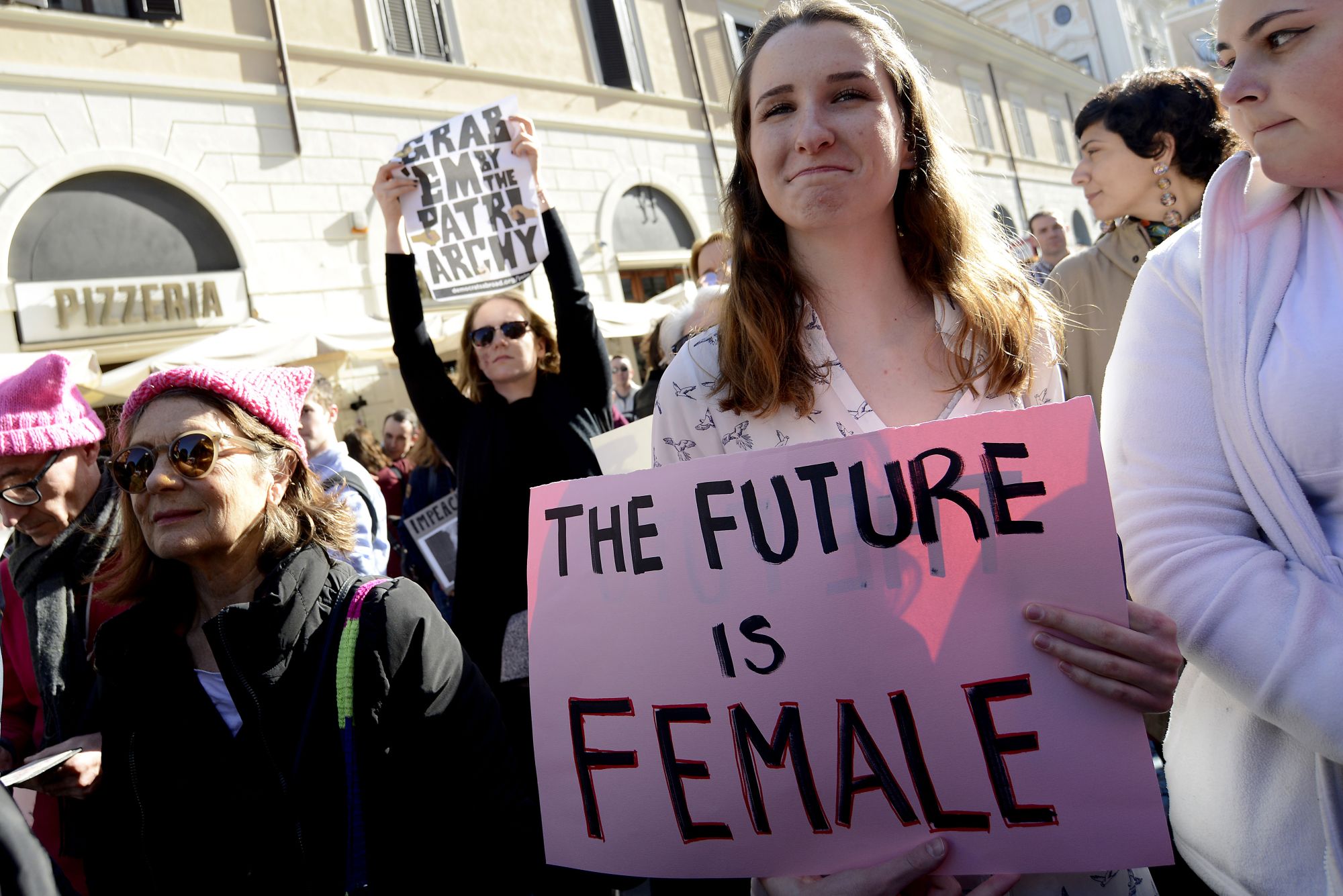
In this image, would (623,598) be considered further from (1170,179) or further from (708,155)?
(708,155)

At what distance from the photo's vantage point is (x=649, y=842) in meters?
1.16

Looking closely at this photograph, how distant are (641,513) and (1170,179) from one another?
6.54ft

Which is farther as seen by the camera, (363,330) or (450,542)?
(363,330)

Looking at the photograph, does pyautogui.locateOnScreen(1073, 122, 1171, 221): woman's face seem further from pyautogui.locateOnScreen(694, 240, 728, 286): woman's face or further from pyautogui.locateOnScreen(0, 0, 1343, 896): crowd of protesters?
pyautogui.locateOnScreen(694, 240, 728, 286): woman's face

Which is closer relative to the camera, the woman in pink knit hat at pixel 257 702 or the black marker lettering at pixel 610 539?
the black marker lettering at pixel 610 539

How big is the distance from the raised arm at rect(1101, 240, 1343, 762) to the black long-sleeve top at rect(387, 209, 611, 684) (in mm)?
1870

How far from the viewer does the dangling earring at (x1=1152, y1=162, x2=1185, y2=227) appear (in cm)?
241

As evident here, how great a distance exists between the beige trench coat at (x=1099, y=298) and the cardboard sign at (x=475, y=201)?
1839 millimetres

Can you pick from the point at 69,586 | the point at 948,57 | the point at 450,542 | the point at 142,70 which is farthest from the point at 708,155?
the point at 69,586

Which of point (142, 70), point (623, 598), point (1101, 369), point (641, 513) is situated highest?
point (142, 70)

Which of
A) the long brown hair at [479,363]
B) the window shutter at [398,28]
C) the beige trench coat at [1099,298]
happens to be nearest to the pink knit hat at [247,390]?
the long brown hair at [479,363]

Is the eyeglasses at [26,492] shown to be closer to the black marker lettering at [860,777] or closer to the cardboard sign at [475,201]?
the cardboard sign at [475,201]

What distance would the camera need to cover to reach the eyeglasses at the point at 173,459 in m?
1.71

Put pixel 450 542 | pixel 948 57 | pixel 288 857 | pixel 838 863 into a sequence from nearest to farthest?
pixel 838 863, pixel 288 857, pixel 450 542, pixel 948 57
